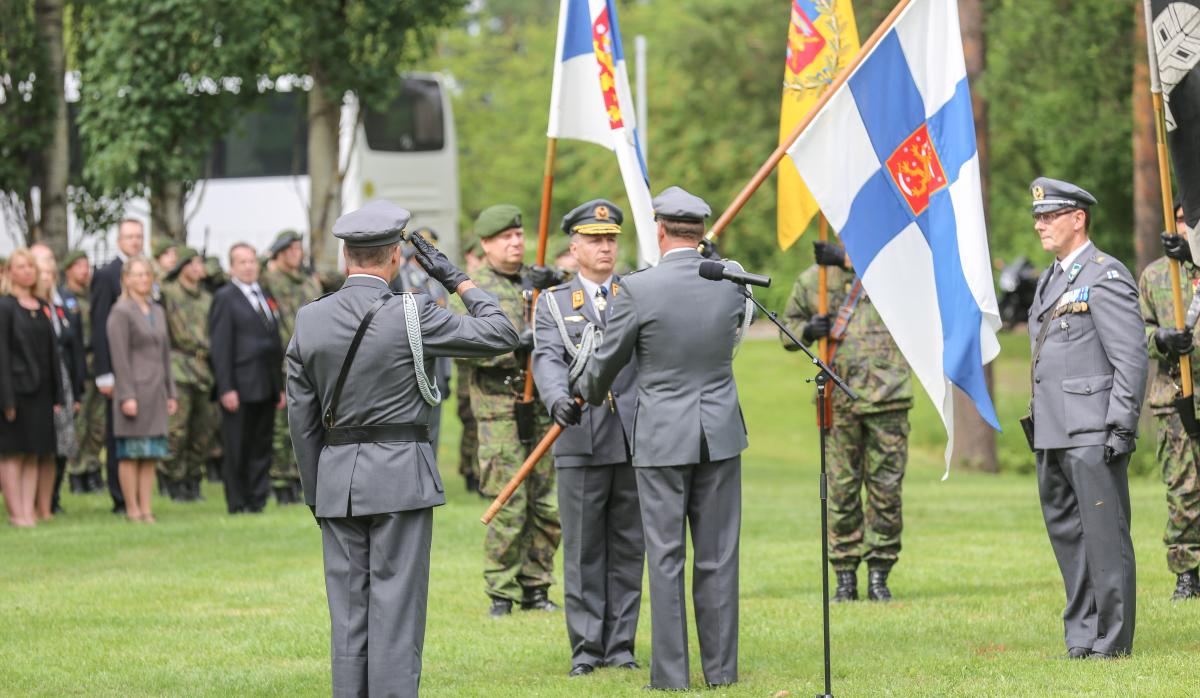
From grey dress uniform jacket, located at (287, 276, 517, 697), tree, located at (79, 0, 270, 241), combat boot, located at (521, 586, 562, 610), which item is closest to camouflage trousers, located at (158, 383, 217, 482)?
tree, located at (79, 0, 270, 241)

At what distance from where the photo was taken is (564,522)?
945 cm

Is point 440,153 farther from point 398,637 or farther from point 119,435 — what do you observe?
point 398,637

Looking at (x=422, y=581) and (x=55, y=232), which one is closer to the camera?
(x=422, y=581)

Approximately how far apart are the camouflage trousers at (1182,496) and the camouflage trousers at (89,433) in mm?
10959

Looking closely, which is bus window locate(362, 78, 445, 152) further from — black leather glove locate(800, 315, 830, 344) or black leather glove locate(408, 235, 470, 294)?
black leather glove locate(408, 235, 470, 294)

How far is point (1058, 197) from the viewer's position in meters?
9.07

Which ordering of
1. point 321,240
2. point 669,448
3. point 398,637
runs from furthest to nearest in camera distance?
point 321,240 → point 669,448 → point 398,637

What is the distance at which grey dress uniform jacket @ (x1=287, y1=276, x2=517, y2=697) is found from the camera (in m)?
7.34

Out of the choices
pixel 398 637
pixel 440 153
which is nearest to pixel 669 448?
pixel 398 637

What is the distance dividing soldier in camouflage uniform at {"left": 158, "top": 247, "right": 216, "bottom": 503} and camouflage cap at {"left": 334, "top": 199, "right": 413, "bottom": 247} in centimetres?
1007

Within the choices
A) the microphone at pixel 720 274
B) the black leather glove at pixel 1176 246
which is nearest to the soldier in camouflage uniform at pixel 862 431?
the black leather glove at pixel 1176 246

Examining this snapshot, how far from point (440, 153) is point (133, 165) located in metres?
15.2

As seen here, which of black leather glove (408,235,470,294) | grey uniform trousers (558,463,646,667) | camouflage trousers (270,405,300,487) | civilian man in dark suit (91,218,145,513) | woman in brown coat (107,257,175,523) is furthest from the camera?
camouflage trousers (270,405,300,487)

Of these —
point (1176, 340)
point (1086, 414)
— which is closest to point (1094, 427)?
point (1086, 414)
